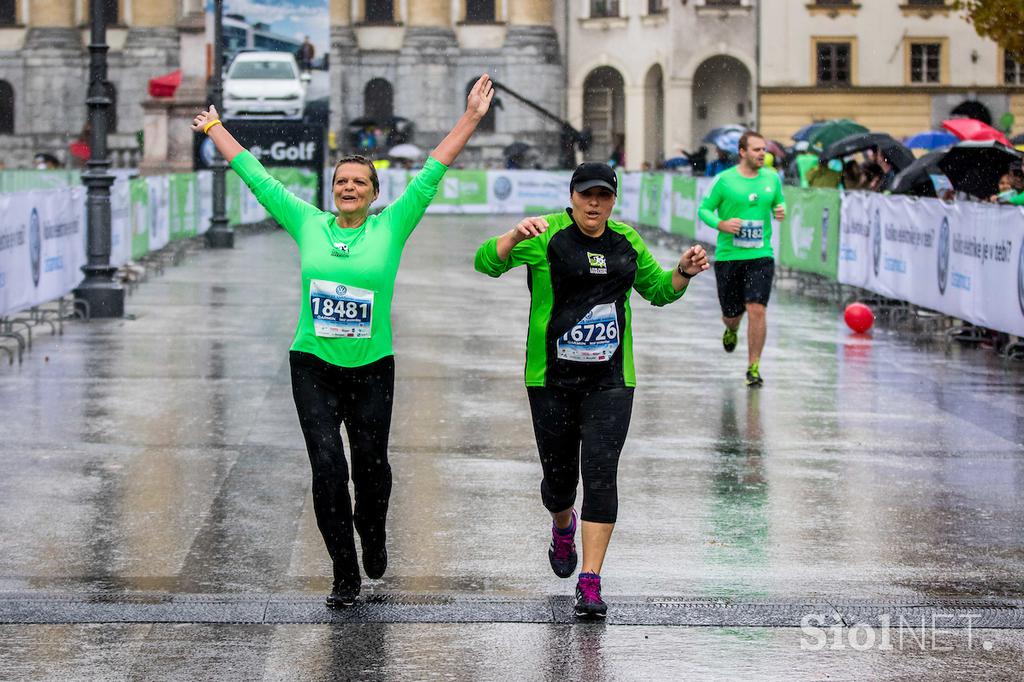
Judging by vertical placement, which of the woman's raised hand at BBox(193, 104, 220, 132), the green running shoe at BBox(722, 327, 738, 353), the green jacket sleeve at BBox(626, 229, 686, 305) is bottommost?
the green running shoe at BBox(722, 327, 738, 353)

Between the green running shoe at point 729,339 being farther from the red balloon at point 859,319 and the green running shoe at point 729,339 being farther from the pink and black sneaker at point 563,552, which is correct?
the pink and black sneaker at point 563,552

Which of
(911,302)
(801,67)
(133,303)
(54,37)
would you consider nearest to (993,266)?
(911,302)

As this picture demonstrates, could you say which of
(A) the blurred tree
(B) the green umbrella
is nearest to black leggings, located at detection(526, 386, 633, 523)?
(A) the blurred tree

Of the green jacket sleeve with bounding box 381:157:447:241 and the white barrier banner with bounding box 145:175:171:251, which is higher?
the white barrier banner with bounding box 145:175:171:251

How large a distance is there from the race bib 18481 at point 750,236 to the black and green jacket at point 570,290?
6718 mm

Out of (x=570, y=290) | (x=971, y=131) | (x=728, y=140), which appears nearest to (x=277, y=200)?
(x=570, y=290)

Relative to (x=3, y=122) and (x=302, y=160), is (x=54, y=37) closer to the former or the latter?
(x=3, y=122)

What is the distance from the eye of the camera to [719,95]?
7119cm

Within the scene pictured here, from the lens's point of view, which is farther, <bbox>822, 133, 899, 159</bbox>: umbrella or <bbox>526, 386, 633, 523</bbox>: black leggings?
<bbox>822, 133, 899, 159</bbox>: umbrella

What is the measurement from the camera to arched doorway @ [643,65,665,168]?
7281 centimetres

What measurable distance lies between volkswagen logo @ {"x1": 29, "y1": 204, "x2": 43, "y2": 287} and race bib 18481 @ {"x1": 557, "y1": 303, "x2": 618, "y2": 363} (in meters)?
11.3

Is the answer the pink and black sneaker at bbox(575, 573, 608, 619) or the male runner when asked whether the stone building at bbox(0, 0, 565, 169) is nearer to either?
the male runner

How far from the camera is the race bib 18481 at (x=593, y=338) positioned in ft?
23.8

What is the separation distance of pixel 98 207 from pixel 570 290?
45.9ft
